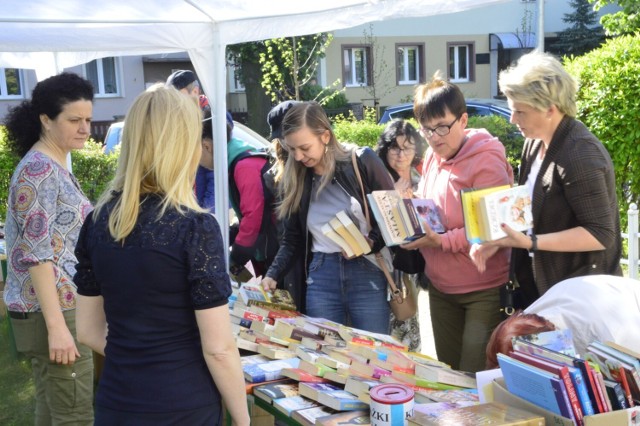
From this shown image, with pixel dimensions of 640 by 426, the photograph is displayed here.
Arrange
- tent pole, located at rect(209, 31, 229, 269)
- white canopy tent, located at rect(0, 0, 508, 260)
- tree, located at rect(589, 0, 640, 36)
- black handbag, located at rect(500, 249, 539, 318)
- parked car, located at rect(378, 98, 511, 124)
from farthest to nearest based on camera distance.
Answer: parked car, located at rect(378, 98, 511, 124)
tree, located at rect(589, 0, 640, 36)
tent pole, located at rect(209, 31, 229, 269)
white canopy tent, located at rect(0, 0, 508, 260)
black handbag, located at rect(500, 249, 539, 318)

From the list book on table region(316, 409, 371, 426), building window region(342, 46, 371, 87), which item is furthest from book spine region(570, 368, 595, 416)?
building window region(342, 46, 371, 87)

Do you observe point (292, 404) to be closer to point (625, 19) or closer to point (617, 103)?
point (617, 103)

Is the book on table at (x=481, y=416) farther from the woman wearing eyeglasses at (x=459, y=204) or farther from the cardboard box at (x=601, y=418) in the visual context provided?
the woman wearing eyeglasses at (x=459, y=204)

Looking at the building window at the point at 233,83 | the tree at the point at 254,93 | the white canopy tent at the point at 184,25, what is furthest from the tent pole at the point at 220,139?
the building window at the point at 233,83

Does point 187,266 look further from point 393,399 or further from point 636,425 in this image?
point 636,425

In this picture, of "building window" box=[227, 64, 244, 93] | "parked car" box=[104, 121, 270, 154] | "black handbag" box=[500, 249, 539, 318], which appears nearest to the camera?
"black handbag" box=[500, 249, 539, 318]

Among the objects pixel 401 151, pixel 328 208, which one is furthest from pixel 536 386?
pixel 401 151

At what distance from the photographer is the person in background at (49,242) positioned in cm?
270

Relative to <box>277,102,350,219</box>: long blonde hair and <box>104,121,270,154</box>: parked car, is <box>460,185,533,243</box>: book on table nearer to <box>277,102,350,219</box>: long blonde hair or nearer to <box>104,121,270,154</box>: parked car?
<box>277,102,350,219</box>: long blonde hair

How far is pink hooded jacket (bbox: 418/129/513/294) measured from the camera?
2.97m

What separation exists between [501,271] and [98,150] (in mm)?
6261

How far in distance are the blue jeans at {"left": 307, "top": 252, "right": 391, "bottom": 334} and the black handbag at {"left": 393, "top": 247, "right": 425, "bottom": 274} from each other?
5.1 inches

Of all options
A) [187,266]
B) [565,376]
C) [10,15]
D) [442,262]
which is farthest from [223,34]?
[565,376]

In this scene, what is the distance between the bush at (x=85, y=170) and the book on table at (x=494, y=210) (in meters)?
5.75
